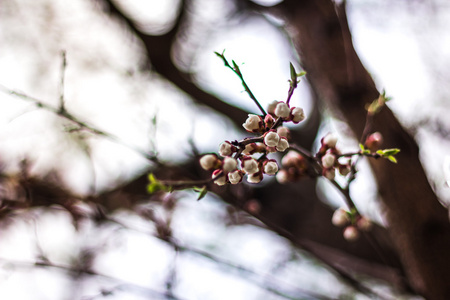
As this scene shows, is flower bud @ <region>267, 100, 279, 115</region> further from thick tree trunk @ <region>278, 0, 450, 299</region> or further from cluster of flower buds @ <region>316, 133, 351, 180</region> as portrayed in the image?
thick tree trunk @ <region>278, 0, 450, 299</region>

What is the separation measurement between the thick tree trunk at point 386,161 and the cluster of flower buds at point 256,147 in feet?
2.40

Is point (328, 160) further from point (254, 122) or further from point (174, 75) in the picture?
point (174, 75)

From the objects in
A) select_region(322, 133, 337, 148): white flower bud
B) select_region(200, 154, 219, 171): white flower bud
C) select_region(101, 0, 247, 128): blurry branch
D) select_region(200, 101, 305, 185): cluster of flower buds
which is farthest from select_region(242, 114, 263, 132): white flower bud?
select_region(101, 0, 247, 128): blurry branch

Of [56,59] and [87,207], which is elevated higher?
[87,207]

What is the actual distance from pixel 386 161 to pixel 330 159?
62 cm

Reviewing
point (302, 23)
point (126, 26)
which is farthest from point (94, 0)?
point (302, 23)

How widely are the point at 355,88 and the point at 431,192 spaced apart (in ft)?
1.62

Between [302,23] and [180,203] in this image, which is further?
[180,203]

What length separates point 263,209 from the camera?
2.25 m

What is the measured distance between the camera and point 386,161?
4.03 feet

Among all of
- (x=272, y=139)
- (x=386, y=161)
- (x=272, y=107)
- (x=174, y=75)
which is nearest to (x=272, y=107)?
(x=272, y=107)

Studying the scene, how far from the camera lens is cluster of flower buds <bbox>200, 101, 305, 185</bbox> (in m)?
0.63

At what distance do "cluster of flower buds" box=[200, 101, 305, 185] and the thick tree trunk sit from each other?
733 mm

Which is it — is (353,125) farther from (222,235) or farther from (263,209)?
(222,235)
